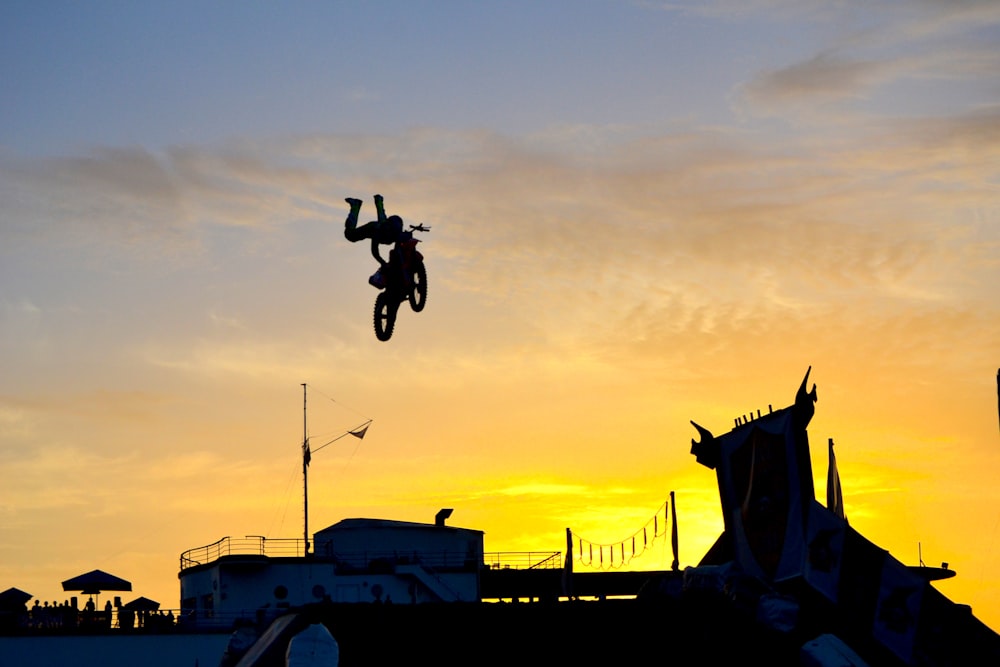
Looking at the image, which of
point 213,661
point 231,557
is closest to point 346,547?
point 231,557

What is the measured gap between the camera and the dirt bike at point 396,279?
5694 centimetres

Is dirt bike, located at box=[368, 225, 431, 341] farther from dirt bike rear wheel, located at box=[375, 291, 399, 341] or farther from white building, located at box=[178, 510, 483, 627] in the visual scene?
white building, located at box=[178, 510, 483, 627]

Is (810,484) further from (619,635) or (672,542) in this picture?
(672,542)

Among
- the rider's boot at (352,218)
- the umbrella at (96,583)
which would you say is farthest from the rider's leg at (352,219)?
the umbrella at (96,583)

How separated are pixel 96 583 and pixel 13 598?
408 centimetres

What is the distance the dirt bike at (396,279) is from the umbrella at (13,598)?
3636 cm

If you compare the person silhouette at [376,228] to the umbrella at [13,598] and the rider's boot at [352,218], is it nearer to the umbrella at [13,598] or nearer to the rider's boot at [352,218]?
the rider's boot at [352,218]

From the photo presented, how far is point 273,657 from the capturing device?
53.4m

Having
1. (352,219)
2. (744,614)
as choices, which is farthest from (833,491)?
(352,219)

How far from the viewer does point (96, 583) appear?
86.1 meters

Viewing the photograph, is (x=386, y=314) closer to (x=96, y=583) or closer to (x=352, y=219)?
(x=352, y=219)

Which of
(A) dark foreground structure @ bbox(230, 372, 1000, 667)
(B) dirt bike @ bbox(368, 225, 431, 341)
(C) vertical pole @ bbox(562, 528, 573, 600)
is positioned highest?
(B) dirt bike @ bbox(368, 225, 431, 341)

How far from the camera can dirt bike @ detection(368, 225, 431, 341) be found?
56.9 meters

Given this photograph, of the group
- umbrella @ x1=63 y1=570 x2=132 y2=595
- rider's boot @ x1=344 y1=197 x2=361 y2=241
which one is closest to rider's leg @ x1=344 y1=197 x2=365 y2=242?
Answer: rider's boot @ x1=344 y1=197 x2=361 y2=241
